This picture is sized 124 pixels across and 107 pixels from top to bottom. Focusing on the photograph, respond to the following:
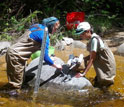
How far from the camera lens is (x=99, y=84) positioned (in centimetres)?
Answer: 476

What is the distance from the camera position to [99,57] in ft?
15.1

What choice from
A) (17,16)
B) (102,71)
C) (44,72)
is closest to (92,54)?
(102,71)

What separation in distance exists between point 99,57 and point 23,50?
131cm

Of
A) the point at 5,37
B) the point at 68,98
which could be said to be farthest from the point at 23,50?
the point at 5,37

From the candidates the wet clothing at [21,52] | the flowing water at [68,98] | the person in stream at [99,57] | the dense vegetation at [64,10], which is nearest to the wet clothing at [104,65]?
the person in stream at [99,57]

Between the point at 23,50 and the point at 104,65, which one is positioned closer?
the point at 23,50

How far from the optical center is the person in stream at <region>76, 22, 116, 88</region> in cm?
444

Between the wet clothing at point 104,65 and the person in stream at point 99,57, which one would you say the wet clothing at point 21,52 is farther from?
the wet clothing at point 104,65

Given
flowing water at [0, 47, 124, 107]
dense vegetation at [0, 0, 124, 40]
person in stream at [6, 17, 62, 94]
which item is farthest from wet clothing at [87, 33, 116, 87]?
dense vegetation at [0, 0, 124, 40]

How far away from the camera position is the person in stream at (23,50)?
4371 mm

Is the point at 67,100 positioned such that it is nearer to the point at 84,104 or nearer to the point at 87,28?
the point at 84,104

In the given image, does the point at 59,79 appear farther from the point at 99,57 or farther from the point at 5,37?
the point at 5,37

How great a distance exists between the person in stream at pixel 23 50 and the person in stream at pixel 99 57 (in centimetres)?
46

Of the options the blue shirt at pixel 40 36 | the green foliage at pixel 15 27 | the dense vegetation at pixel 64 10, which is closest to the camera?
the blue shirt at pixel 40 36
